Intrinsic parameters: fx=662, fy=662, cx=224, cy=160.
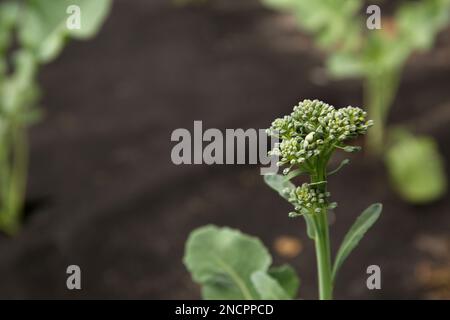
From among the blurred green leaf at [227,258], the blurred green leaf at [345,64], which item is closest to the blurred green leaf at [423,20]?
the blurred green leaf at [345,64]

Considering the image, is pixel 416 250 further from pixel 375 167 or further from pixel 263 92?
pixel 263 92

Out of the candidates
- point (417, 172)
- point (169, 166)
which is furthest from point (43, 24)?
point (417, 172)

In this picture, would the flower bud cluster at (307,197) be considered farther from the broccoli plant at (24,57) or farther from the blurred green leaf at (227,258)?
the broccoli plant at (24,57)

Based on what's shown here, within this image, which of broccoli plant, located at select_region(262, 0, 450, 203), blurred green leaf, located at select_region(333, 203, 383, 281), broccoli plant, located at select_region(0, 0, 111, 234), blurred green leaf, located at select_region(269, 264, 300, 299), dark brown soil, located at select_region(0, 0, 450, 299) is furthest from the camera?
broccoli plant, located at select_region(262, 0, 450, 203)

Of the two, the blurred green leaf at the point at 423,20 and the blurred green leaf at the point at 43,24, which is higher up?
the blurred green leaf at the point at 423,20

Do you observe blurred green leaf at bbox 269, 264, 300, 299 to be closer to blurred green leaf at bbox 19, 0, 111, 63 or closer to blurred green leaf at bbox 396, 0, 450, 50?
blurred green leaf at bbox 19, 0, 111, 63

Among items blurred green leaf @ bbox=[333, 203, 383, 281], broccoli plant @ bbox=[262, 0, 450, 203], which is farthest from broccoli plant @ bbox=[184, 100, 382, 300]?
broccoli plant @ bbox=[262, 0, 450, 203]

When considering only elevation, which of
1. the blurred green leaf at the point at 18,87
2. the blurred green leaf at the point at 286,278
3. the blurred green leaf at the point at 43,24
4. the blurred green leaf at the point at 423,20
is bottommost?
the blurred green leaf at the point at 286,278

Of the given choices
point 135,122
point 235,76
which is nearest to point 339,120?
point 135,122
